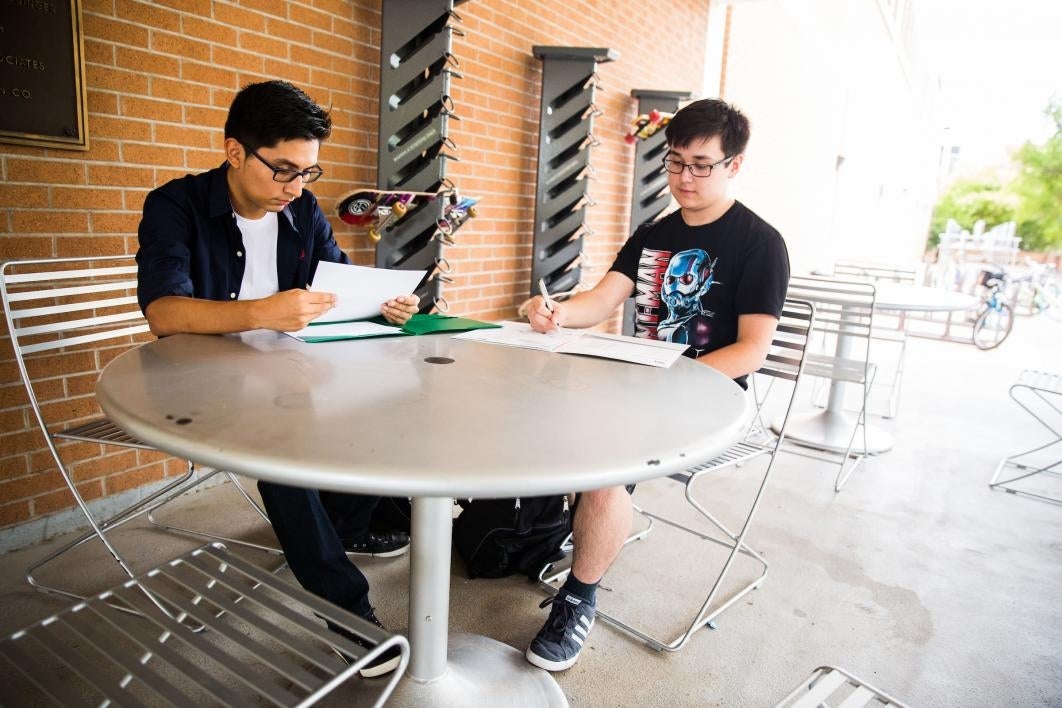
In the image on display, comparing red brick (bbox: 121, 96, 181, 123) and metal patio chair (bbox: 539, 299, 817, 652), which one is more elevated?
red brick (bbox: 121, 96, 181, 123)

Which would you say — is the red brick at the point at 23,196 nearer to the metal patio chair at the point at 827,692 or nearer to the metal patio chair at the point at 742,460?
the metal patio chair at the point at 742,460

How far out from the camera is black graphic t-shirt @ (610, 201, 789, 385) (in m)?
1.99

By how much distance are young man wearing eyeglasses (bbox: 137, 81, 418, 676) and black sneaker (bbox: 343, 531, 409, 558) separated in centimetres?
9

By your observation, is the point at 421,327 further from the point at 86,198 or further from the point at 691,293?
the point at 86,198

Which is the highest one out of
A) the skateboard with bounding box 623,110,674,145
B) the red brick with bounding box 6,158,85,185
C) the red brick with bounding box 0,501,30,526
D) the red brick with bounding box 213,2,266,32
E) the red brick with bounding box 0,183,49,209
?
the skateboard with bounding box 623,110,674,145

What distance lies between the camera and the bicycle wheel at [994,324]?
7844 millimetres

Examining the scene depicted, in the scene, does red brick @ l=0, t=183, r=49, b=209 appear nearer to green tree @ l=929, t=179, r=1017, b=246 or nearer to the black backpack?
the black backpack

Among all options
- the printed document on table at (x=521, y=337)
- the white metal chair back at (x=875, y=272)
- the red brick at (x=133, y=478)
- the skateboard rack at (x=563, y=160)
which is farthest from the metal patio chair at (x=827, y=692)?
the white metal chair back at (x=875, y=272)

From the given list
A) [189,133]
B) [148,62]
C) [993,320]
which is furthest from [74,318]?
[993,320]

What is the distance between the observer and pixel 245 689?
5.70 feet

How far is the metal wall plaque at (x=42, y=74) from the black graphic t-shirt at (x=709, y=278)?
6.36 ft

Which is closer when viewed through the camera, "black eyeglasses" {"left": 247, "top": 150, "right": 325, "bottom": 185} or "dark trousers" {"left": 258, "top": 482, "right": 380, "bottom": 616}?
"dark trousers" {"left": 258, "top": 482, "right": 380, "bottom": 616}

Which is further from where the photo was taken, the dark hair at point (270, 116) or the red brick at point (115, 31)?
the red brick at point (115, 31)

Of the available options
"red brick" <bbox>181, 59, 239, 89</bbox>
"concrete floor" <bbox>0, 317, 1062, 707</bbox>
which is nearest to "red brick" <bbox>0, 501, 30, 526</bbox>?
"concrete floor" <bbox>0, 317, 1062, 707</bbox>
